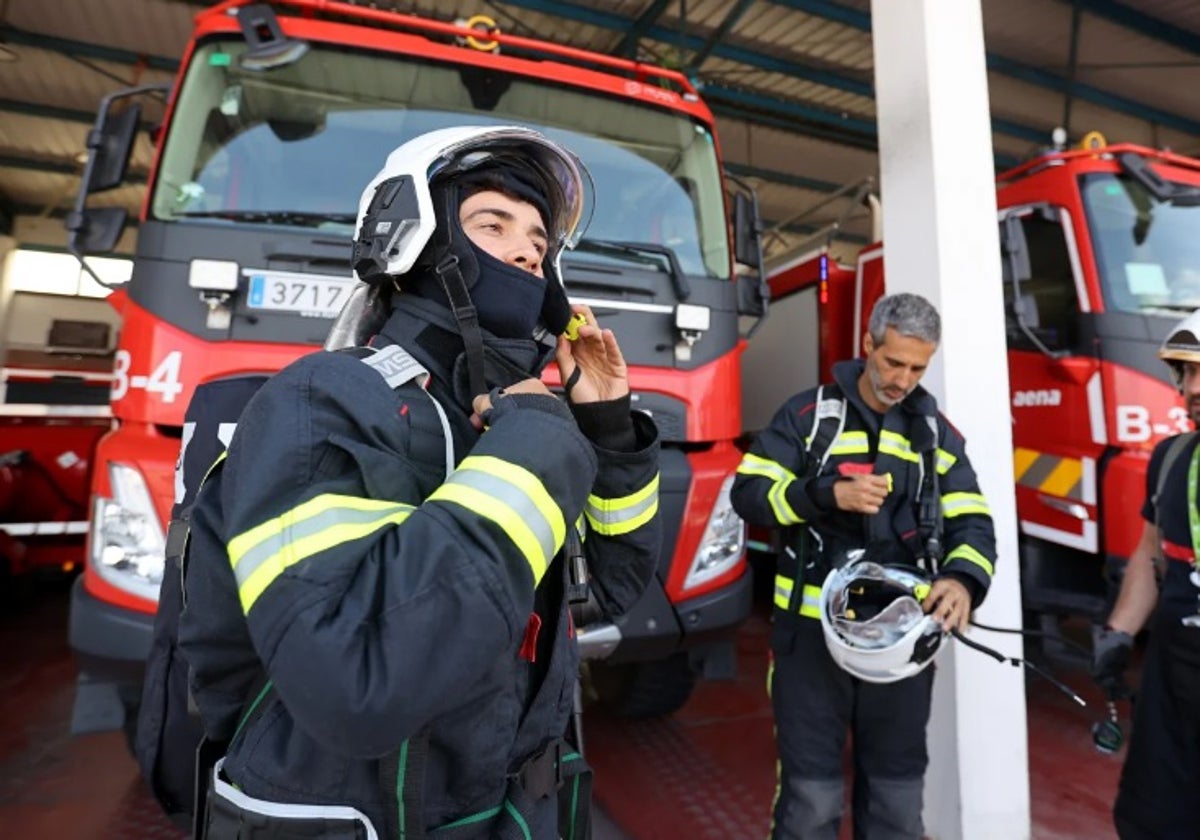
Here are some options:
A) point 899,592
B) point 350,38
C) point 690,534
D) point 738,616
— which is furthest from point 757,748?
point 350,38

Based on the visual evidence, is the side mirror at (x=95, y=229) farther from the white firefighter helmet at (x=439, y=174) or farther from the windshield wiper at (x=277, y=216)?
the white firefighter helmet at (x=439, y=174)

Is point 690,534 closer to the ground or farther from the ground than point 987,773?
farther from the ground

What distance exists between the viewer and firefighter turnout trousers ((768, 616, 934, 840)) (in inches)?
74.3

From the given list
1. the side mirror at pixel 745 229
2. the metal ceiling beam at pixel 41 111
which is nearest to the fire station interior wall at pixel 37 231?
the metal ceiling beam at pixel 41 111

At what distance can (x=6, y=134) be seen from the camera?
9617 millimetres

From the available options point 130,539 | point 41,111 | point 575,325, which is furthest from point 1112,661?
point 41,111

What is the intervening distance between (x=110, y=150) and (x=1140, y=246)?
173 inches

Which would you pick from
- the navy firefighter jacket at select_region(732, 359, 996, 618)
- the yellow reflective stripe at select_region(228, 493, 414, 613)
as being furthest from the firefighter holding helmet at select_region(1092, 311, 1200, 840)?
the yellow reflective stripe at select_region(228, 493, 414, 613)

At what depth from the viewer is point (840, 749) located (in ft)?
6.30

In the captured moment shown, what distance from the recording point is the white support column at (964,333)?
248cm

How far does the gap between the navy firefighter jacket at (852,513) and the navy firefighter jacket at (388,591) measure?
1116 mm

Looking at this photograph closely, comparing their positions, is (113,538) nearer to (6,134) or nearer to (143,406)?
(143,406)

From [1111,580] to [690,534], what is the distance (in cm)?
201

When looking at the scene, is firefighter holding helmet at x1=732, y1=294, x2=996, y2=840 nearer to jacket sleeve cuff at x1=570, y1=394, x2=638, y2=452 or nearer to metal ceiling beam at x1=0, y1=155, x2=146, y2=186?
jacket sleeve cuff at x1=570, y1=394, x2=638, y2=452
